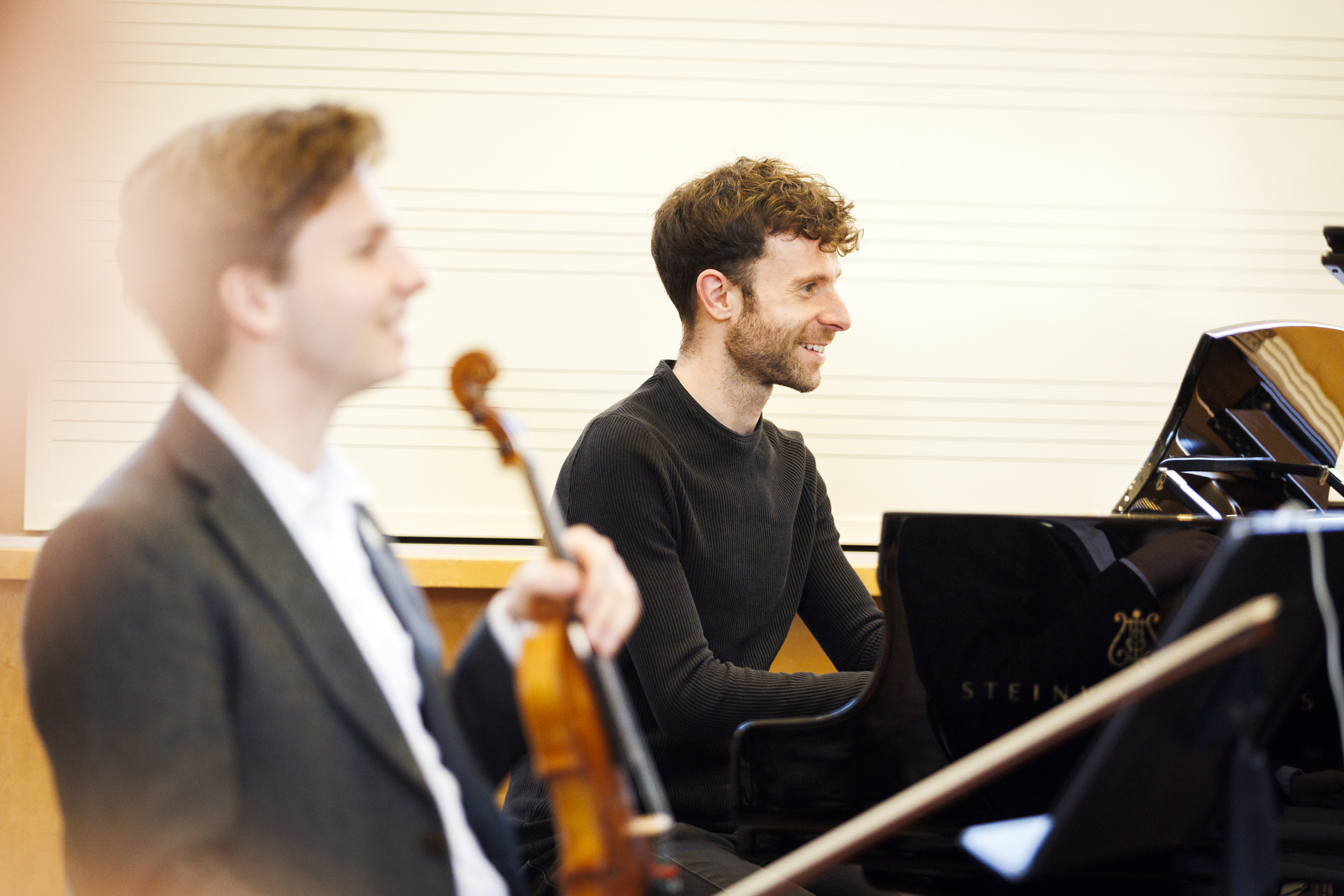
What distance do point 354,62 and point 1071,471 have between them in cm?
219

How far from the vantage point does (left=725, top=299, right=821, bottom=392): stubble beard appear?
192 centimetres

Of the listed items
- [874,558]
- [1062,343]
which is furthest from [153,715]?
[1062,343]

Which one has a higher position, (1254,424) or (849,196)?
(849,196)

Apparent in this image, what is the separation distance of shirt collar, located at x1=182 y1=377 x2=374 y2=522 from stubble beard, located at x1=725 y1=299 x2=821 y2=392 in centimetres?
111

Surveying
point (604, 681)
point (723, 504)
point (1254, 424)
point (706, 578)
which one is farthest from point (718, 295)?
point (604, 681)

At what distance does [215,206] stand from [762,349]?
1.21 m

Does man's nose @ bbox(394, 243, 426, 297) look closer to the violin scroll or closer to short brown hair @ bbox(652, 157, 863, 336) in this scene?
the violin scroll

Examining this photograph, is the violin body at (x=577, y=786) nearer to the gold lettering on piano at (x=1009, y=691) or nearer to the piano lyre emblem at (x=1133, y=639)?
the gold lettering on piano at (x=1009, y=691)

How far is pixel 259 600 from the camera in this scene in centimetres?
81

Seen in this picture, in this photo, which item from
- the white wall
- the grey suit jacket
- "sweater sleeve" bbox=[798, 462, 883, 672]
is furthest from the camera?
the white wall

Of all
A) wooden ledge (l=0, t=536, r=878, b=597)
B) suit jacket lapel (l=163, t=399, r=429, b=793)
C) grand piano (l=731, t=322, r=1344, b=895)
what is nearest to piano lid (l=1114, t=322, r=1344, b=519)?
grand piano (l=731, t=322, r=1344, b=895)

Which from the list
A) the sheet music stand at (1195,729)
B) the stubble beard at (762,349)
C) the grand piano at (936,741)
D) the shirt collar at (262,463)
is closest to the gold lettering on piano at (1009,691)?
the grand piano at (936,741)

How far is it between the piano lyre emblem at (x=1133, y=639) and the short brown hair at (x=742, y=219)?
93cm

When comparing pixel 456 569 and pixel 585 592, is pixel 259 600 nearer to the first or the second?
pixel 585 592
